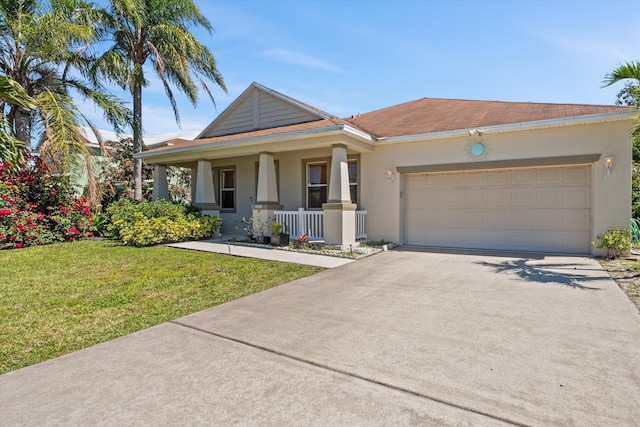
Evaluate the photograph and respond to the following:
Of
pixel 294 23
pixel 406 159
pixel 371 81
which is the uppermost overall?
pixel 294 23

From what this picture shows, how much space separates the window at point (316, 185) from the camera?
11.8 m

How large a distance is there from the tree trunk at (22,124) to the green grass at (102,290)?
440 centimetres

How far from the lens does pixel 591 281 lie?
5.95 meters

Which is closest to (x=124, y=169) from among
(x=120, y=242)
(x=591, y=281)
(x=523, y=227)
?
(x=120, y=242)

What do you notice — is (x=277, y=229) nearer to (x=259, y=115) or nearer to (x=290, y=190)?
(x=290, y=190)

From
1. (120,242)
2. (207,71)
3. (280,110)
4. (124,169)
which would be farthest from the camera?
(124,169)

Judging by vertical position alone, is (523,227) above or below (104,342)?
above

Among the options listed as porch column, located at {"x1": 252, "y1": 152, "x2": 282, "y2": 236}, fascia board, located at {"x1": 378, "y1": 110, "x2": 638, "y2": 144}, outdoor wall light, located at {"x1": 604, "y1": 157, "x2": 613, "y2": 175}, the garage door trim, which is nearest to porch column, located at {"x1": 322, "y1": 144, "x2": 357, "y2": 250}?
fascia board, located at {"x1": 378, "y1": 110, "x2": 638, "y2": 144}

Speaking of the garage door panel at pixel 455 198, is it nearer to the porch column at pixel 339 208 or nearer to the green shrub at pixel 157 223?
the porch column at pixel 339 208

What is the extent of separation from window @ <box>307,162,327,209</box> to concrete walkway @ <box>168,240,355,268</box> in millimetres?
2866

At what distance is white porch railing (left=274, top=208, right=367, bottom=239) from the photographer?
34.8 ft

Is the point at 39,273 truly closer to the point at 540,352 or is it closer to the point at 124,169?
the point at 540,352

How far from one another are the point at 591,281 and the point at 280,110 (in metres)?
10.0

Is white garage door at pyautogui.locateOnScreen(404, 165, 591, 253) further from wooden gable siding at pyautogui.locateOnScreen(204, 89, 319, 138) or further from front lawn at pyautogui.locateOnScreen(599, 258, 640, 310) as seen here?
wooden gable siding at pyautogui.locateOnScreen(204, 89, 319, 138)
